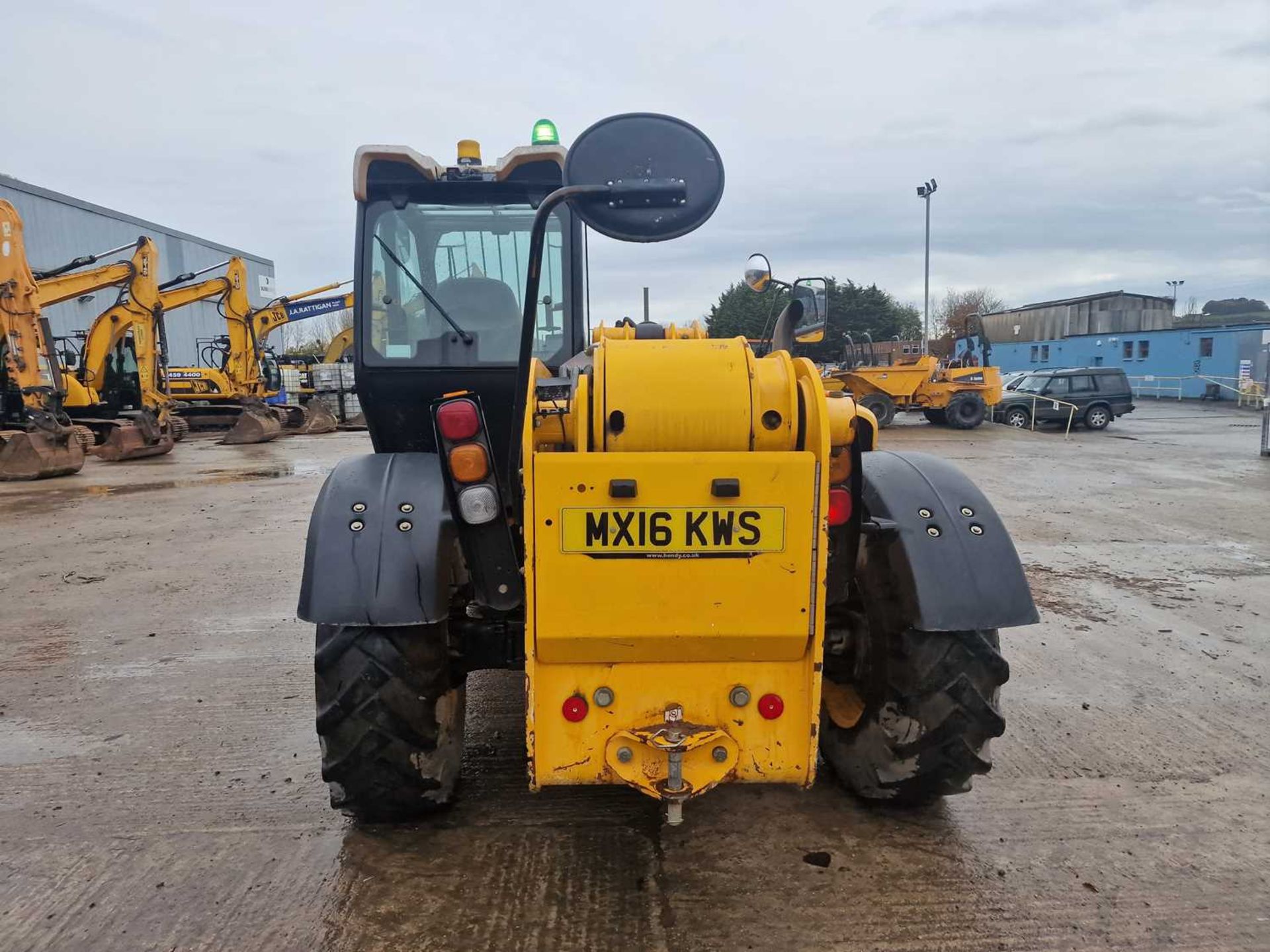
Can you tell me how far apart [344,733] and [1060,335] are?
52.4 m

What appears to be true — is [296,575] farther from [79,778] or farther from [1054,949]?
[1054,949]

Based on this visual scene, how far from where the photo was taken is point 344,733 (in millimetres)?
2729

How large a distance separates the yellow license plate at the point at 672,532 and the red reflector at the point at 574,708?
A: 0.45 meters

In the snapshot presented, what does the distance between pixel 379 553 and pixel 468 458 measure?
44 centimetres

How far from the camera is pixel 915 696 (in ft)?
9.09

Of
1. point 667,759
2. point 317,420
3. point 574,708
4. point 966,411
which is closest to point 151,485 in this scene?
point 317,420

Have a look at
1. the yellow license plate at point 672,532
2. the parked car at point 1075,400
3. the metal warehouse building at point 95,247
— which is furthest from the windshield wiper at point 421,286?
the metal warehouse building at point 95,247

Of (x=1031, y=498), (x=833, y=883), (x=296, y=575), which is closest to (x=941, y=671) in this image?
(x=833, y=883)

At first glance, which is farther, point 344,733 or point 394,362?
point 394,362

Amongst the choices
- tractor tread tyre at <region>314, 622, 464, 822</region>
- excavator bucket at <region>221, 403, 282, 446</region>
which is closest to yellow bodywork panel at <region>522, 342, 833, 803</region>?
tractor tread tyre at <region>314, 622, 464, 822</region>

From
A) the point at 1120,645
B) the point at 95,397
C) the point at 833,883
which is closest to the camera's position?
the point at 833,883

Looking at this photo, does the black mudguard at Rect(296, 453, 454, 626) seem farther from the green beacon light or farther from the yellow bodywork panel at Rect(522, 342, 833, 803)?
the green beacon light

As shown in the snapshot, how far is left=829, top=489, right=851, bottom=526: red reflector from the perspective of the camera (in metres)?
2.52

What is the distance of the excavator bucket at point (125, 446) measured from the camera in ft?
53.6
